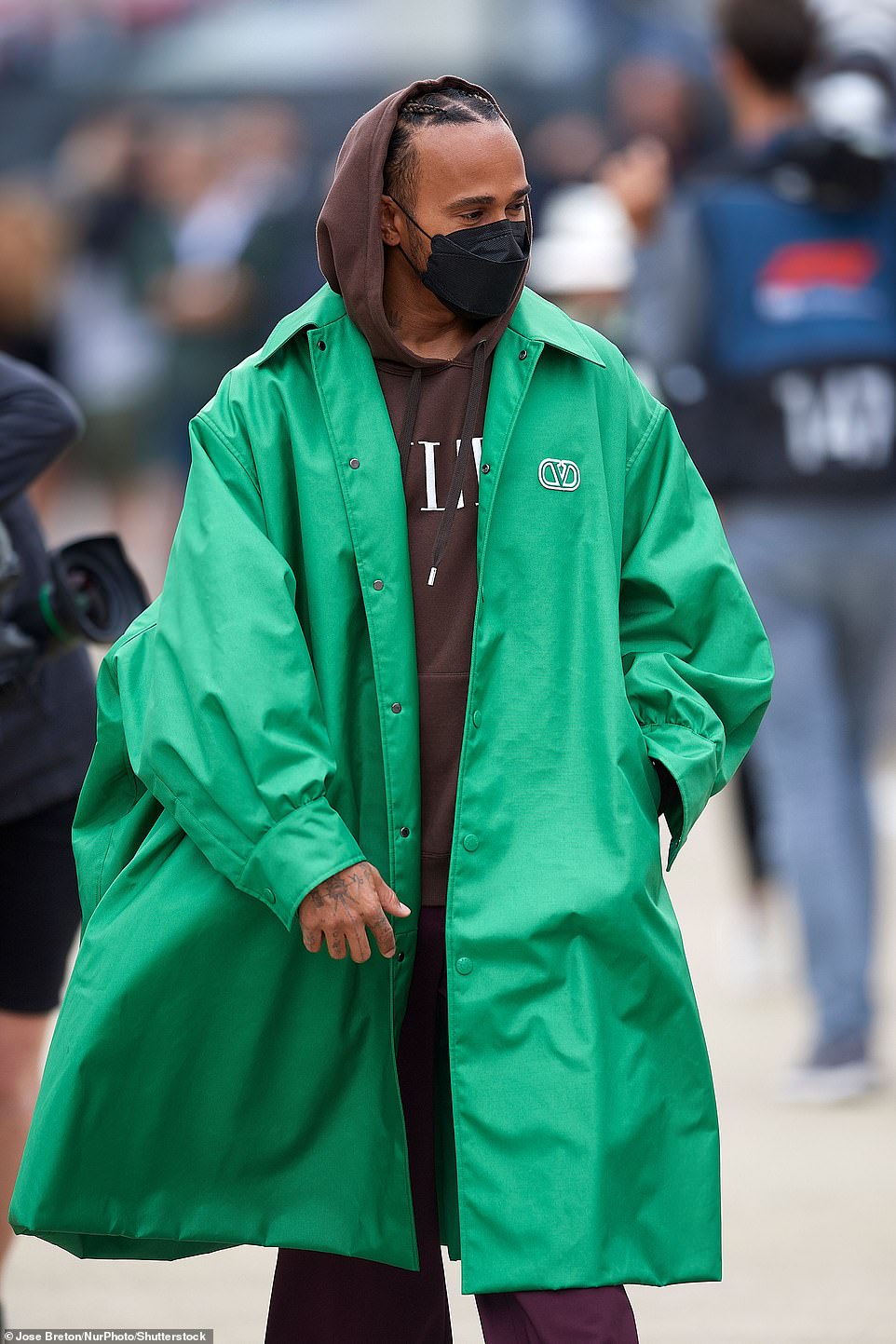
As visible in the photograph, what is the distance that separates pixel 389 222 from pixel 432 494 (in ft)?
1.26

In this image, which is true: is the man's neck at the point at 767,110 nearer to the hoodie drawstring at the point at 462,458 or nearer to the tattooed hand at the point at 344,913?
the hoodie drawstring at the point at 462,458

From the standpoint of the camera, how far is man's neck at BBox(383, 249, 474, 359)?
3.30 meters

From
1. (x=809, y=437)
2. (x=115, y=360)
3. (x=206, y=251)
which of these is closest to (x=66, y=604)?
(x=809, y=437)

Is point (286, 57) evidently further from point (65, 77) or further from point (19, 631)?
point (19, 631)

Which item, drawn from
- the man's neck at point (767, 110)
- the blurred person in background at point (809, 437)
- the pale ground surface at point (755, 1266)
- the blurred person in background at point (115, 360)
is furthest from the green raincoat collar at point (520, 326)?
the blurred person in background at point (115, 360)

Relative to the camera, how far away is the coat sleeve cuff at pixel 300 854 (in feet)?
9.75

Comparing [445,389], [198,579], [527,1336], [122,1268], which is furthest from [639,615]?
[122,1268]

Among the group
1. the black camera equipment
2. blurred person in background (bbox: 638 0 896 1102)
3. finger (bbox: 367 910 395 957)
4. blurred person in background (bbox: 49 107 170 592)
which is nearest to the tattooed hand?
finger (bbox: 367 910 395 957)

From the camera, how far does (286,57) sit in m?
20.3

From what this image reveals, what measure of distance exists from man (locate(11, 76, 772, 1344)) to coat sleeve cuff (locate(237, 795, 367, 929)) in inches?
1.2

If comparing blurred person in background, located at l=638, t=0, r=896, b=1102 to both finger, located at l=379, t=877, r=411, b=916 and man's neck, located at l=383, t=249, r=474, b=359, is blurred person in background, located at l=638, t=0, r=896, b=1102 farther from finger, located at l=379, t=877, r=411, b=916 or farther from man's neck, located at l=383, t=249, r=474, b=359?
finger, located at l=379, t=877, r=411, b=916

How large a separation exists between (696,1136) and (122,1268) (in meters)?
2.07

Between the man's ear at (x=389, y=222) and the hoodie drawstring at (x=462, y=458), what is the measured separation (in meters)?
0.19

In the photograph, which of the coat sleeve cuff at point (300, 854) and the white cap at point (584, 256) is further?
the white cap at point (584, 256)
